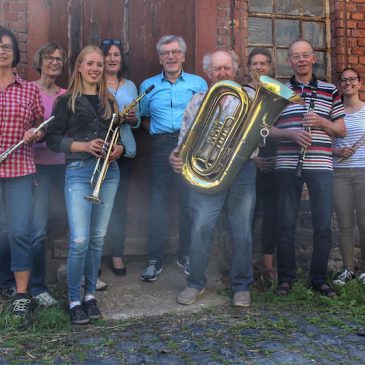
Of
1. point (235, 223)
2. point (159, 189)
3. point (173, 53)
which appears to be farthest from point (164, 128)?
point (235, 223)

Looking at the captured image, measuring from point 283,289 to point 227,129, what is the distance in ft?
4.51

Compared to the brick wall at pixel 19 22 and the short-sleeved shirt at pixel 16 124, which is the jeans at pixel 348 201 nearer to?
the short-sleeved shirt at pixel 16 124

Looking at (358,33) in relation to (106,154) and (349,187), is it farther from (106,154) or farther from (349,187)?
(106,154)

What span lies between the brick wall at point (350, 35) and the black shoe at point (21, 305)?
402cm

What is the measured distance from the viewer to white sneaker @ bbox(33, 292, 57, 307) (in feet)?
12.5

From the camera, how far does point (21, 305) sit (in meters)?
3.64

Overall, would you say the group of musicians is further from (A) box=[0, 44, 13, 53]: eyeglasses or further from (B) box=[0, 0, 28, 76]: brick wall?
(B) box=[0, 0, 28, 76]: brick wall

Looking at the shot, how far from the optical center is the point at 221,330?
3.43 m

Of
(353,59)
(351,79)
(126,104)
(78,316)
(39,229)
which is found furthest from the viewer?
(353,59)

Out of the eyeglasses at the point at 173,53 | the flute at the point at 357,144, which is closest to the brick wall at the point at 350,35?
the flute at the point at 357,144

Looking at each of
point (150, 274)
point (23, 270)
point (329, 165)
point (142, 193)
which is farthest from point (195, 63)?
point (23, 270)

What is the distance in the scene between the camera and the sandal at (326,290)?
4109 mm

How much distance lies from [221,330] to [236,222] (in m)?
0.90

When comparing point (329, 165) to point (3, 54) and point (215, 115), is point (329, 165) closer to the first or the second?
point (215, 115)
